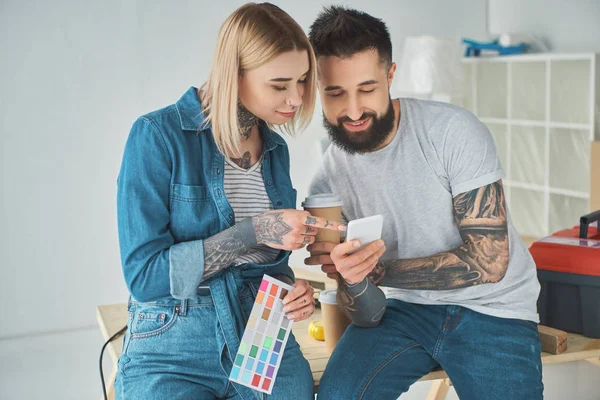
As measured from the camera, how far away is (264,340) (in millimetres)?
A: 1829

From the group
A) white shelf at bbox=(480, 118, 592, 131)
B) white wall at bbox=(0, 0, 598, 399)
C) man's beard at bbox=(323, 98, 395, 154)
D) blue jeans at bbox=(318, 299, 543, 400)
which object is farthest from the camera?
white shelf at bbox=(480, 118, 592, 131)

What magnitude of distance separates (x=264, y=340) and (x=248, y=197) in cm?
38

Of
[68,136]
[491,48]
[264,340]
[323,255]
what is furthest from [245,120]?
[491,48]

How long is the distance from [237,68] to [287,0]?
155 inches

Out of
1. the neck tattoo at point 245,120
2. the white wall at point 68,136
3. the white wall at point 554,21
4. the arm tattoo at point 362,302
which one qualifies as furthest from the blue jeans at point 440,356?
the white wall at point 554,21

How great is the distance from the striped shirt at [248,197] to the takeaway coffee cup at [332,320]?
1.05 ft

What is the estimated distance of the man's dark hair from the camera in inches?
87.0

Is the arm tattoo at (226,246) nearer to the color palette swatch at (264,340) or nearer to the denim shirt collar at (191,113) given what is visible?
the color palette swatch at (264,340)

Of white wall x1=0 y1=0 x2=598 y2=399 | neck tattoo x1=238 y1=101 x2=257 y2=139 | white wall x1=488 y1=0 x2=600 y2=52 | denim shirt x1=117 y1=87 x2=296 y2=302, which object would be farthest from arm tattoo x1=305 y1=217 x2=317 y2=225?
white wall x1=488 y1=0 x2=600 y2=52

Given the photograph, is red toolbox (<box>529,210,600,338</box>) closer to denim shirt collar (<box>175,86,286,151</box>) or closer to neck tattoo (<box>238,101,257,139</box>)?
neck tattoo (<box>238,101,257,139</box>)

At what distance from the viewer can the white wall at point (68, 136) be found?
4.72m

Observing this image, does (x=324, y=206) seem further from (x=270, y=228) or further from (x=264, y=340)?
(x=264, y=340)

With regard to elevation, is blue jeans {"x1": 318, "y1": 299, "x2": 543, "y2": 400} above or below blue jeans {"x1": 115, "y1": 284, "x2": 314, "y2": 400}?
below

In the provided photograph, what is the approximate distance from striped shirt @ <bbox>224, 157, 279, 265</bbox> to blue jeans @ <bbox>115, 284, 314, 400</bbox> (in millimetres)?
165
